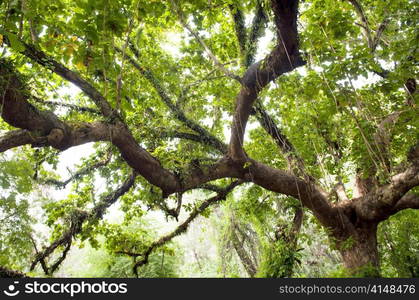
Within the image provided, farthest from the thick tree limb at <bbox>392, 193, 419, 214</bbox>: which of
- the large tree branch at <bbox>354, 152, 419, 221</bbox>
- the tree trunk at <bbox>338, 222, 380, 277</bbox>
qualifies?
the tree trunk at <bbox>338, 222, 380, 277</bbox>

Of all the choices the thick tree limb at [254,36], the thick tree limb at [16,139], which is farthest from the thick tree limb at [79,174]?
the thick tree limb at [254,36]

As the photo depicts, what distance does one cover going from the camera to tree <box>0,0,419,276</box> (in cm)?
297

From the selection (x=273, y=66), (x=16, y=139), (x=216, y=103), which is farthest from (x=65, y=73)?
(x=216, y=103)

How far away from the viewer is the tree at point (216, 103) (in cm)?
297

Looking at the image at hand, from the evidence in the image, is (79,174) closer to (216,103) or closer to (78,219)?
(78,219)

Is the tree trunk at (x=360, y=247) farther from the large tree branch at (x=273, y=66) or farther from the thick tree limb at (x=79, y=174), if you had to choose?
the thick tree limb at (x=79, y=174)

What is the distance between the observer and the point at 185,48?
19.0 ft

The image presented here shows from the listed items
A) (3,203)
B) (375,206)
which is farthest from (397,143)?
(3,203)

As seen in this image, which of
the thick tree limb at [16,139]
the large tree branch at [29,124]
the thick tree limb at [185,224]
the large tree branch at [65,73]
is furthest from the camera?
the thick tree limb at [185,224]

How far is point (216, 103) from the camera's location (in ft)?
19.1

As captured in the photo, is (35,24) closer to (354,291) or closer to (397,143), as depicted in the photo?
(354,291)

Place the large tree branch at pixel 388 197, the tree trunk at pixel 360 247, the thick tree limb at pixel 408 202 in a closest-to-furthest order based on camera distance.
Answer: the large tree branch at pixel 388 197, the thick tree limb at pixel 408 202, the tree trunk at pixel 360 247

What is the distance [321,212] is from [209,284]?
3367 mm

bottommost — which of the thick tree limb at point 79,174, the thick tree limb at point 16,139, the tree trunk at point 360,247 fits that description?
the tree trunk at point 360,247
